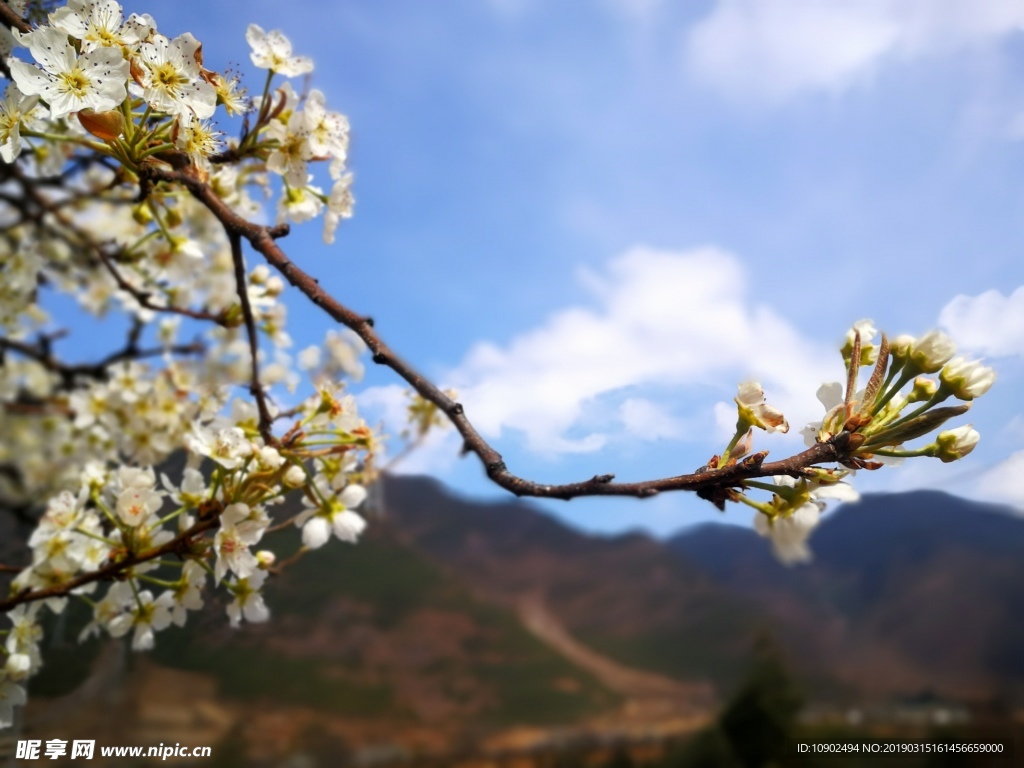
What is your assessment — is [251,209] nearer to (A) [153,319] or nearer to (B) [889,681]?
(A) [153,319]

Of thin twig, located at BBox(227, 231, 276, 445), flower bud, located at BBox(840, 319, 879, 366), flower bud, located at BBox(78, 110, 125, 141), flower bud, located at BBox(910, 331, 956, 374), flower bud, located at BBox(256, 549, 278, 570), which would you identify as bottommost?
flower bud, located at BBox(256, 549, 278, 570)

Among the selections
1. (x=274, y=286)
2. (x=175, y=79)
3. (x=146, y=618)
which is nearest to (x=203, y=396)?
(x=274, y=286)

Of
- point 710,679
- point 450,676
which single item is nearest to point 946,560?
point 710,679

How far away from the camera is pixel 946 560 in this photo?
1171 millimetres

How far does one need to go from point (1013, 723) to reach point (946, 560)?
257 mm

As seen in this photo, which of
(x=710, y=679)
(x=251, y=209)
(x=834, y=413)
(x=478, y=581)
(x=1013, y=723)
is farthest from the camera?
(x=478, y=581)

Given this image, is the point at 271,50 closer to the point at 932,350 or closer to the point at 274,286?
the point at 274,286

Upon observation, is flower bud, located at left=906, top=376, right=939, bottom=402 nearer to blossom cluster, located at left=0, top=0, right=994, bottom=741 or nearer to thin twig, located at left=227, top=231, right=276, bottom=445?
blossom cluster, located at left=0, top=0, right=994, bottom=741

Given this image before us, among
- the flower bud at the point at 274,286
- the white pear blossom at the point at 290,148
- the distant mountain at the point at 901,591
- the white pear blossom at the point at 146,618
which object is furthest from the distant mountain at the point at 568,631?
the white pear blossom at the point at 290,148

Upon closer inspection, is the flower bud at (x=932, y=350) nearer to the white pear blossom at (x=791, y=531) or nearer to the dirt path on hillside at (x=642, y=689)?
the white pear blossom at (x=791, y=531)

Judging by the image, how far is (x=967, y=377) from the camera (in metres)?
0.41

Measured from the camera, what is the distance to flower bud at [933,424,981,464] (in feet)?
1.33

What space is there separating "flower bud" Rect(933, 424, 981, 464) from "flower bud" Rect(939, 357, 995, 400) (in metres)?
0.02

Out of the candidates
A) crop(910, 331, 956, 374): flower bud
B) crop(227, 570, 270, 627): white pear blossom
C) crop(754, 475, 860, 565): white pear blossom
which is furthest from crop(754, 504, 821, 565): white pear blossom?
crop(227, 570, 270, 627): white pear blossom
